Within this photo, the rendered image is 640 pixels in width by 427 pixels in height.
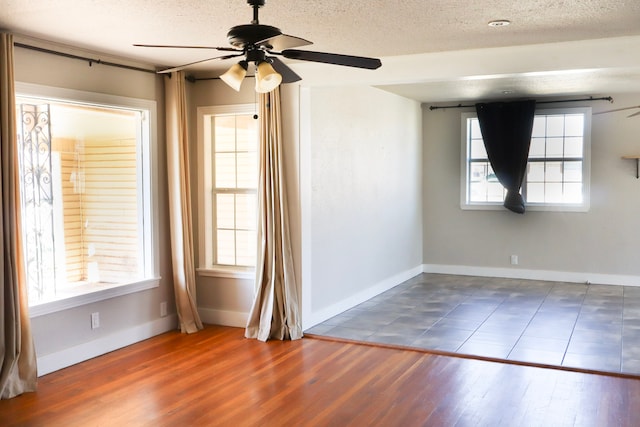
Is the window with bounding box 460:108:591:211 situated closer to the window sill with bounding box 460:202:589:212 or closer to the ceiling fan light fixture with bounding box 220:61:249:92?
the window sill with bounding box 460:202:589:212

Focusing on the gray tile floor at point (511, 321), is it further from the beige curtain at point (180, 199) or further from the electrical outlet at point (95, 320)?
the electrical outlet at point (95, 320)

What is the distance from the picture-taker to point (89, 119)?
16.9ft

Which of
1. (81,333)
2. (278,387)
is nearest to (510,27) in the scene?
(278,387)

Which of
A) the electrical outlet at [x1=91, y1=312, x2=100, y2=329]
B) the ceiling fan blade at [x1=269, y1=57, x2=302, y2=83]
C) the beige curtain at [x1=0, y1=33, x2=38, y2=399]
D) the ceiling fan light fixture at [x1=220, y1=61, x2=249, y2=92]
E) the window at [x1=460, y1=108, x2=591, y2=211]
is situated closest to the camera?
the ceiling fan light fixture at [x1=220, y1=61, x2=249, y2=92]

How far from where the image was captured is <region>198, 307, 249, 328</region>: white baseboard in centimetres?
590

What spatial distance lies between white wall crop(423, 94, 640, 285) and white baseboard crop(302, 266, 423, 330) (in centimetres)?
73

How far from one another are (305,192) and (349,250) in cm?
126

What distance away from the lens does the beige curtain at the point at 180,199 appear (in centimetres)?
561

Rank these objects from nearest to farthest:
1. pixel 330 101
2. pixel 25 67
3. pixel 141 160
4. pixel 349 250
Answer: pixel 25 67 → pixel 141 160 → pixel 330 101 → pixel 349 250

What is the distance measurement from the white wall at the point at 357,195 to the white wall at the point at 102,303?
4.24 feet

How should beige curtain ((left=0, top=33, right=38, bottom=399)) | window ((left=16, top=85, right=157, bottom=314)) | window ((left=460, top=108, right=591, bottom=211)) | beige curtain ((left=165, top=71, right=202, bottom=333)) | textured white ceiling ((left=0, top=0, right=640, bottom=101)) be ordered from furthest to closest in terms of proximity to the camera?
window ((left=460, top=108, right=591, bottom=211)) < beige curtain ((left=165, top=71, right=202, bottom=333)) < window ((left=16, top=85, right=157, bottom=314)) < beige curtain ((left=0, top=33, right=38, bottom=399)) < textured white ceiling ((left=0, top=0, right=640, bottom=101))

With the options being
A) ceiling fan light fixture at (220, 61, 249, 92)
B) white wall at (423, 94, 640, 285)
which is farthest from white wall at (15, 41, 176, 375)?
white wall at (423, 94, 640, 285)

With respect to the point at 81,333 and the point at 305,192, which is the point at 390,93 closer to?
the point at 305,192

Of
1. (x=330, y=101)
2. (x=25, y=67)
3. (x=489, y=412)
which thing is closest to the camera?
(x=489, y=412)
